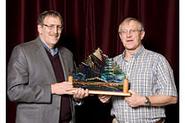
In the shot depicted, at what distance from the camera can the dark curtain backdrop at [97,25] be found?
8.64ft

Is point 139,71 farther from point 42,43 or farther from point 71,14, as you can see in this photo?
point 71,14

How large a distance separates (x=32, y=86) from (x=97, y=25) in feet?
2.75

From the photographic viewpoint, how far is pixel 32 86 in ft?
6.77

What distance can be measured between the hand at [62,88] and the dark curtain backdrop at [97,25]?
0.64 meters

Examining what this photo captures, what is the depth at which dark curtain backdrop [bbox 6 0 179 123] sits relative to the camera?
8.64ft

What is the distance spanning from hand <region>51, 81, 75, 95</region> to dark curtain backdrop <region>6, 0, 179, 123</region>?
0.64 meters

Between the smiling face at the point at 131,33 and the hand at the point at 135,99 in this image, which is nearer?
the hand at the point at 135,99

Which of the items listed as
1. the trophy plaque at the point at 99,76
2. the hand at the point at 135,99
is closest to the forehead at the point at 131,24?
the trophy plaque at the point at 99,76

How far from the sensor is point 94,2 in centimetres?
270

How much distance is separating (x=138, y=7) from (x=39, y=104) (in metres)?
1.04

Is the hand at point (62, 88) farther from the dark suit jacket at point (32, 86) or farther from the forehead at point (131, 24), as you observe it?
the forehead at point (131, 24)

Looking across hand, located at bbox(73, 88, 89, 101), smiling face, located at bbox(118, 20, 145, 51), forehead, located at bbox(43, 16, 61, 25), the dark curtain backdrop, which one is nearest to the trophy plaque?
hand, located at bbox(73, 88, 89, 101)

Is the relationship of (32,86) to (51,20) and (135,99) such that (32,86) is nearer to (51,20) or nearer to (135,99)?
(51,20)

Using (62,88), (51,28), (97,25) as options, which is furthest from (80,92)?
(97,25)
